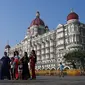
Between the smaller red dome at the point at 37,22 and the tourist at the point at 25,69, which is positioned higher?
the smaller red dome at the point at 37,22

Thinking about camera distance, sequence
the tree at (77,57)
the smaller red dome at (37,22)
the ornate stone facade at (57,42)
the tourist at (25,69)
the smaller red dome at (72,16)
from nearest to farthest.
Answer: the tourist at (25,69) < the tree at (77,57) < the ornate stone facade at (57,42) < the smaller red dome at (72,16) < the smaller red dome at (37,22)

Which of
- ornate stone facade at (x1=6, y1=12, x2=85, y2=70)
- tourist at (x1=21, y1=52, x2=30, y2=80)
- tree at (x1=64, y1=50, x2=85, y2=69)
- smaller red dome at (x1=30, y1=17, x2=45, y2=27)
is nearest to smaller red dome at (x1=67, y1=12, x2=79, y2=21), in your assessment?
ornate stone facade at (x1=6, y1=12, x2=85, y2=70)

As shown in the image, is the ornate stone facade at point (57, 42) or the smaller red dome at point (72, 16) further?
the smaller red dome at point (72, 16)

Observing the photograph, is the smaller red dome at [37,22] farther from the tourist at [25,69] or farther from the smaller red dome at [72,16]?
the tourist at [25,69]

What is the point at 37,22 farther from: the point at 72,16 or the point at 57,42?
the point at 72,16

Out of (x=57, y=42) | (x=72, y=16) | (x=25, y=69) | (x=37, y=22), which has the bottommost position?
(x=25, y=69)

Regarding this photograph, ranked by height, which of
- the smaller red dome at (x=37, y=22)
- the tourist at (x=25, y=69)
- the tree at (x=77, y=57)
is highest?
the smaller red dome at (x=37, y=22)

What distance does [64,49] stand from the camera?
7125cm

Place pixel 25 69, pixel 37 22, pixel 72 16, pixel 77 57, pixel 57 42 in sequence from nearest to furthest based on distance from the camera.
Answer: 1. pixel 25 69
2. pixel 77 57
3. pixel 72 16
4. pixel 57 42
5. pixel 37 22

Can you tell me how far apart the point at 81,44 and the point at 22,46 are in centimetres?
3995

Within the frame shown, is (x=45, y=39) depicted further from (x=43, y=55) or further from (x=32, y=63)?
(x=32, y=63)

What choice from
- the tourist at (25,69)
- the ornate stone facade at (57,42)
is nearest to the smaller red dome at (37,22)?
the ornate stone facade at (57,42)

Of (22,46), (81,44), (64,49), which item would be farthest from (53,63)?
(22,46)

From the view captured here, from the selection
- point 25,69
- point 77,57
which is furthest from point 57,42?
point 25,69
